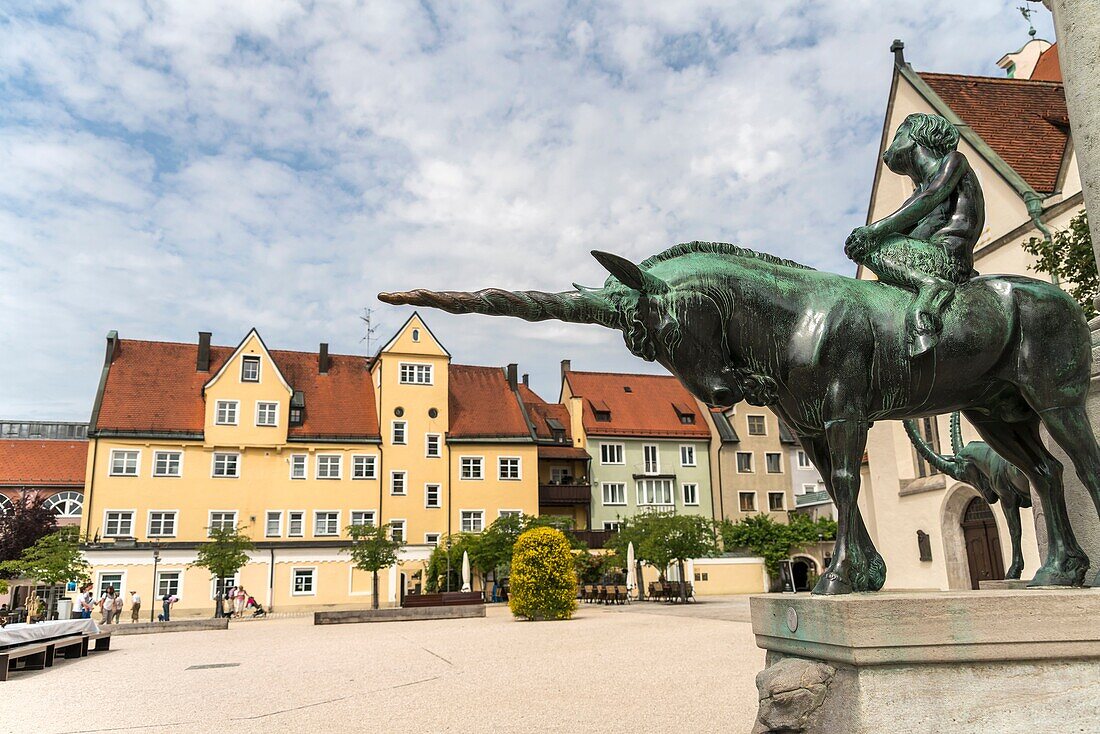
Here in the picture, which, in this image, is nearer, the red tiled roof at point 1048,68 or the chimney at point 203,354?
the red tiled roof at point 1048,68

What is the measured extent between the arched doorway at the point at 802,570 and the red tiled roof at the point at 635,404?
1042 centimetres

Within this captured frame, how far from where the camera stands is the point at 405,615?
92.2 ft

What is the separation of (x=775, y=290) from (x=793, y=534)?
4491 centimetres

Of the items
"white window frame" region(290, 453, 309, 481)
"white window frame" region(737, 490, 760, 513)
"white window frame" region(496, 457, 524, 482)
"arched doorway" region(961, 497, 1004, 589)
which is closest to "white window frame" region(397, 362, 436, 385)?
"white window frame" region(496, 457, 524, 482)

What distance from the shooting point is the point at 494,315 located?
3834mm

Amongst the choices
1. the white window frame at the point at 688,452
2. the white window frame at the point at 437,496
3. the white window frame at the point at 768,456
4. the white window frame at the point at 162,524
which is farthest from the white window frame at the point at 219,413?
the white window frame at the point at 768,456

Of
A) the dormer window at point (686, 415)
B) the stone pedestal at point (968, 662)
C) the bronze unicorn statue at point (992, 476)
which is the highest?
the dormer window at point (686, 415)

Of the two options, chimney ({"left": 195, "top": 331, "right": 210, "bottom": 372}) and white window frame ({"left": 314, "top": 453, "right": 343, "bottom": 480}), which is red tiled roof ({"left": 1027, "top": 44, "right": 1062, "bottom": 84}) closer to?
white window frame ({"left": 314, "top": 453, "right": 343, "bottom": 480})

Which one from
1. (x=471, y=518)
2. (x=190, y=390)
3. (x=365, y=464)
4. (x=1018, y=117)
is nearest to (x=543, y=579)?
(x=1018, y=117)

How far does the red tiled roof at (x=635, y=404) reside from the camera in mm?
53719

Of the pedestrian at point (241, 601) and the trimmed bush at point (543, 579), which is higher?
the trimmed bush at point (543, 579)

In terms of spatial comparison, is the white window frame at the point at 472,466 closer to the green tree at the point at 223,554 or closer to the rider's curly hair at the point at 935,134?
the green tree at the point at 223,554

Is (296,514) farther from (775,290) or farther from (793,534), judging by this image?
(775,290)

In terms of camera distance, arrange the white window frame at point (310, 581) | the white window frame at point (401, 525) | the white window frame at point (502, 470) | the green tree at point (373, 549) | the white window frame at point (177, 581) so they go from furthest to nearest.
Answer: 1. the white window frame at point (502, 470)
2. the white window frame at point (401, 525)
3. the white window frame at point (310, 581)
4. the white window frame at point (177, 581)
5. the green tree at point (373, 549)
